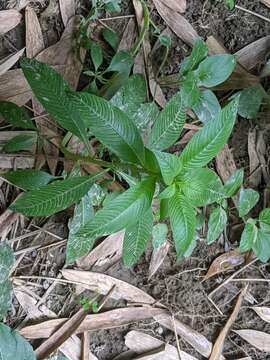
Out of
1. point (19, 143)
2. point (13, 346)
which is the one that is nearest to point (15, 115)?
point (19, 143)

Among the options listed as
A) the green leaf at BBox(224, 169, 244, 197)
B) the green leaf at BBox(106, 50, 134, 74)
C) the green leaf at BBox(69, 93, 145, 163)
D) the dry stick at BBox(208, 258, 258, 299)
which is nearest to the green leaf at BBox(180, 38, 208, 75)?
the green leaf at BBox(106, 50, 134, 74)

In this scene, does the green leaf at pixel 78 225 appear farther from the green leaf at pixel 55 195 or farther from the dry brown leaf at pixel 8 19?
the dry brown leaf at pixel 8 19

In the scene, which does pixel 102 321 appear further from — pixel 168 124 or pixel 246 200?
pixel 168 124

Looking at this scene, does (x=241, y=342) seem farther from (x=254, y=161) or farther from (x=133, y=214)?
(x=133, y=214)

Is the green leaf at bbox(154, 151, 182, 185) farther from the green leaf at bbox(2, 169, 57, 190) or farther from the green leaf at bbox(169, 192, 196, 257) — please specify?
the green leaf at bbox(2, 169, 57, 190)

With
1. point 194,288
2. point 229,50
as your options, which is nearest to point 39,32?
point 229,50

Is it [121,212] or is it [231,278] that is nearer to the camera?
[121,212]
